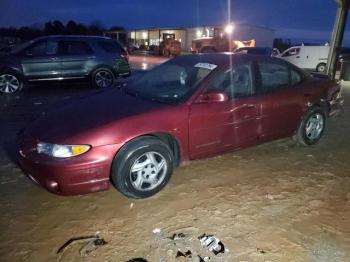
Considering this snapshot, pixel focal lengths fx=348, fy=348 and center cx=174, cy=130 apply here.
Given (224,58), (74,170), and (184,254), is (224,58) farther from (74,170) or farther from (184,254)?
(184,254)

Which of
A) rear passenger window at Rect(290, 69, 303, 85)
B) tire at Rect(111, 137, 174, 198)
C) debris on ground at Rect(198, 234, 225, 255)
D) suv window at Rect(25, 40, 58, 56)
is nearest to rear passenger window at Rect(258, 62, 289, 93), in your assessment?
rear passenger window at Rect(290, 69, 303, 85)

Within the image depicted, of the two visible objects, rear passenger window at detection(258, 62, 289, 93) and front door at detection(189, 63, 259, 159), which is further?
rear passenger window at detection(258, 62, 289, 93)

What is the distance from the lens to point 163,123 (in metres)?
3.79

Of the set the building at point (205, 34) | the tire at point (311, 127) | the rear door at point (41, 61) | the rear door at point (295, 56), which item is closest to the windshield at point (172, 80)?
the tire at point (311, 127)

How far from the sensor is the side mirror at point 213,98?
157 inches

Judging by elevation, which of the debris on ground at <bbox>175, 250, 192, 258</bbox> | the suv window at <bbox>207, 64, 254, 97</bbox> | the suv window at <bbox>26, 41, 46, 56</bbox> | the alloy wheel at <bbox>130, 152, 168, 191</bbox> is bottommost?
the debris on ground at <bbox>175, 250, 192, 258</bbox>

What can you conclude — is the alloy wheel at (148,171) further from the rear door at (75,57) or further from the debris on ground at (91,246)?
the rear door at (75,57)

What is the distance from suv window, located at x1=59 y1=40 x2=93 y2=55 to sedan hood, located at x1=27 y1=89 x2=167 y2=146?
662 cm

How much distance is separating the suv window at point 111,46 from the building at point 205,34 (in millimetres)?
20031

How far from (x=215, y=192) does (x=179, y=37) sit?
41579mm

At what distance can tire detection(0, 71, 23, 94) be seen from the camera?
9992 millimetres

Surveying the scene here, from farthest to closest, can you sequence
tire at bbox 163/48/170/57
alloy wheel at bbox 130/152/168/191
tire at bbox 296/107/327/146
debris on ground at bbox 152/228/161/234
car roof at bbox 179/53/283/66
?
tire at bbox 163/48/170/57
tire at bbox 296/107/327/146
car roof at bbox 179/53/283/66
alloy wheel at bbox 130/152/168/191
debris on ground at bbox 152/228/161/234

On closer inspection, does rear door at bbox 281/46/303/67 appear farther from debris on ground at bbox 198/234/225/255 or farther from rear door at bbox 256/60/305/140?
debris on ground at bbox 198/234/225/255

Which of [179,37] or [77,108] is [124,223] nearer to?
[77,108]
